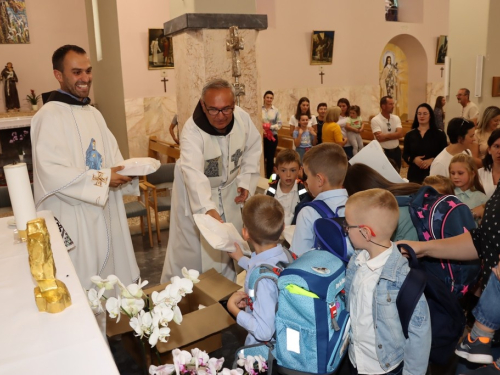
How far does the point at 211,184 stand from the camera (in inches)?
155

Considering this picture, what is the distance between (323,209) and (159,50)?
27.7ft

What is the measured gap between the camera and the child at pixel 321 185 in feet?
8.46

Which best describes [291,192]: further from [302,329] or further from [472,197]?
[302,329]

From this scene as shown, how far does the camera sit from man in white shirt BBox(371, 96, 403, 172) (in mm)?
7823

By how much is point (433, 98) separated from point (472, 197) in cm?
1224

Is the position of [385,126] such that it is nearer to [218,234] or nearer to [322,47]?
[322,47]

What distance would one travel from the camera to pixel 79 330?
131 cm

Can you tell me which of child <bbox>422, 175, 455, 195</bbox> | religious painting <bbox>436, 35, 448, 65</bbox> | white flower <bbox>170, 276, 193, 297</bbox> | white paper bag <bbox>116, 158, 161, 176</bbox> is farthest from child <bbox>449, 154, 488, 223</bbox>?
religious painting <bbox>436, 35, 448, 65</bbox>

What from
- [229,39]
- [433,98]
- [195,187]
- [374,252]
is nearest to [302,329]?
[374,252]

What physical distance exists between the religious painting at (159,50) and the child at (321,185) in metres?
8.00

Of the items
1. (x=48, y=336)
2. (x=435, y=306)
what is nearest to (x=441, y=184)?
(x=435, y=306)

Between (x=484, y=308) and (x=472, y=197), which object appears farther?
(x=472, y=197)

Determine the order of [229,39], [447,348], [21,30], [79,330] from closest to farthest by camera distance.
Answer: [79,330] → [447,348] → [229,39] → [21,30]

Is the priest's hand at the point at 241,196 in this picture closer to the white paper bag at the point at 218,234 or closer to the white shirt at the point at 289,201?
the white shirt at the point at 289,201
